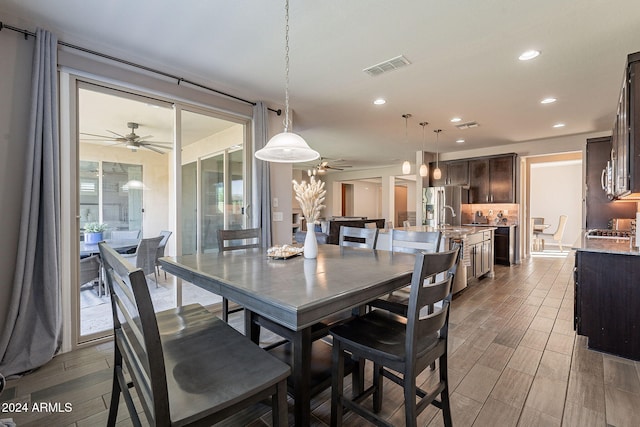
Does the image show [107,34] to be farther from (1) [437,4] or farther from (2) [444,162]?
(2) [444,162]

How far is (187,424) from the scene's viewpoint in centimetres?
92

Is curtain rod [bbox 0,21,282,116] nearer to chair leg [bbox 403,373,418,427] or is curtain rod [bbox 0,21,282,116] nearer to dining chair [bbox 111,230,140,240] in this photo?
dining chair [bbox 111,230,140,240]

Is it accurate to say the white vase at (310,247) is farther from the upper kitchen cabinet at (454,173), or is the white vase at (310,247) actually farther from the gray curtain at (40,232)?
the upper kitchen cabinet at (454,173)

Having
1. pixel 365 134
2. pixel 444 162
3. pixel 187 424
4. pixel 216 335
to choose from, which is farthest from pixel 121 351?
pixel 444 162

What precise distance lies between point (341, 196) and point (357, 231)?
10060mm

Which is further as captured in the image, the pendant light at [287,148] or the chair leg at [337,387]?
the pendant light at [287,148]

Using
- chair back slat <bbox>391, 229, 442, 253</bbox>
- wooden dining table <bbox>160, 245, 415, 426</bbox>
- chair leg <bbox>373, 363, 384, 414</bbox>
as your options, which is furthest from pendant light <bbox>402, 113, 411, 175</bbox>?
chair leg <bbox>373, 363, 384, 414</bbox>

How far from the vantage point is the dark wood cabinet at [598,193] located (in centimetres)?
465

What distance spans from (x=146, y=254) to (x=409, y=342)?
3.32 m

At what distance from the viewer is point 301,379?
4.67ft

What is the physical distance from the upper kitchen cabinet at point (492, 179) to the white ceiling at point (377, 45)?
86.7 inches

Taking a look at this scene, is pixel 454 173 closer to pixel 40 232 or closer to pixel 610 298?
pixel 610 298

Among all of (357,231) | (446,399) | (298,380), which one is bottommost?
(446,399)

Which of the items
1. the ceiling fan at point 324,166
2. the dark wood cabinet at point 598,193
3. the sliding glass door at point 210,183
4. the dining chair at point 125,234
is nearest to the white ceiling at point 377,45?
the sliding glass door at point 210,183
